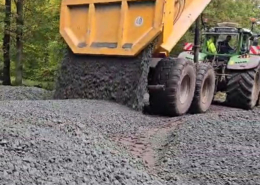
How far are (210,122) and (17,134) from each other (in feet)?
10.6

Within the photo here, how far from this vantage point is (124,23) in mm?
7207

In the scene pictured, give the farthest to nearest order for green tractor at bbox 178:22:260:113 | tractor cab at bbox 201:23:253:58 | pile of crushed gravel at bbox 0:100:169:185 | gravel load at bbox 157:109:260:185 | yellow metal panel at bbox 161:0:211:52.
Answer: tractor cab at bbox 201:23:253:58 < green tractor at bbox 178:22:260:113 < yellow metal panel at bbox 161:0:211:52 < gravel load at bbox 157:109:260:185 < pile of crushed gravel at bbox 0:100:169:185

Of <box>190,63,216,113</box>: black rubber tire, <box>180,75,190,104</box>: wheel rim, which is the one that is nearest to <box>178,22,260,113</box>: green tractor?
<box>190,63,216,113</box>: black rubber tire

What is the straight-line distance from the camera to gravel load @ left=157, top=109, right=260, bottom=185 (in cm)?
400

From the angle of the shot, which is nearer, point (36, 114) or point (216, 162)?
point (216, 162)

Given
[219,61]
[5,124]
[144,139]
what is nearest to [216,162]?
[144,139]

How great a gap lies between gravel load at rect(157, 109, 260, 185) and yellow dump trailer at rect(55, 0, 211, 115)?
1017 mm

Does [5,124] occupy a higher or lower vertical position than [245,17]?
lower

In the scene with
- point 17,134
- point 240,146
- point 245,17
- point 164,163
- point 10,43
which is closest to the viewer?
point 17,134

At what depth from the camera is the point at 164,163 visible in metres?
4.43

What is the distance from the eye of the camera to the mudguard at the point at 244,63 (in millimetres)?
9031

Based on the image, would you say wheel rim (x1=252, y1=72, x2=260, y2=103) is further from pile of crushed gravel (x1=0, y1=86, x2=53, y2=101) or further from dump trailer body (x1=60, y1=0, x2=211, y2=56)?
pile of crushed gravel (x1=0, y1=86, x2=53, y2=101)

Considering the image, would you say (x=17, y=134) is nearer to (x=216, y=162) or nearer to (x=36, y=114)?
(x=36, y=114)

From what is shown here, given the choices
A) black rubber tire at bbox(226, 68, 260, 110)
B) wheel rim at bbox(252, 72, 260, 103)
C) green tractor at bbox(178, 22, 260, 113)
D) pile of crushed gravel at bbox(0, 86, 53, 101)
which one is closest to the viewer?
green tractor at bbox(178, 22, 260, 113)
